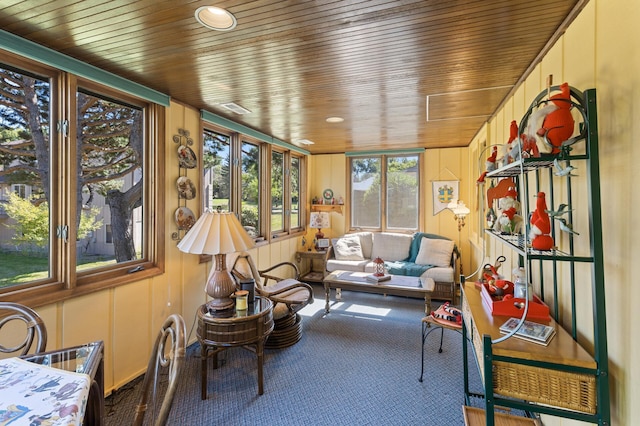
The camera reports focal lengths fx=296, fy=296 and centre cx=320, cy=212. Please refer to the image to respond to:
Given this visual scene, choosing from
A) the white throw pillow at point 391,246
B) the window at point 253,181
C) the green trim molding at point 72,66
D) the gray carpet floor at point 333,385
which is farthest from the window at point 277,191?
the green trim molding at point 72,66

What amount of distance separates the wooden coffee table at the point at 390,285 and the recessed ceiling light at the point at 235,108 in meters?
2.35

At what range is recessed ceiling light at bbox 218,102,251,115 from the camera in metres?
3.03

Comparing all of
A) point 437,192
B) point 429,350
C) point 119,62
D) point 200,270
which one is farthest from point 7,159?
point 437,192

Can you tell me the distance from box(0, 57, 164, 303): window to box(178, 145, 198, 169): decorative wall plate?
14.6 inches

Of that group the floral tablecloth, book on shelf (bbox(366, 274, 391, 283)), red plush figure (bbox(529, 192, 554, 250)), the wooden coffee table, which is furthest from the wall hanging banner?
the floral tablecloth

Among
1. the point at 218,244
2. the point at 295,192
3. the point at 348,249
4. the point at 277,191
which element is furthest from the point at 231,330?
the point at 295,192

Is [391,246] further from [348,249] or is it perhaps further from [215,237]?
[215,237]

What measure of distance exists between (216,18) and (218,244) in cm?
151

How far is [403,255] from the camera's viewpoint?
16.3ft

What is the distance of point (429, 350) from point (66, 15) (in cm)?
371

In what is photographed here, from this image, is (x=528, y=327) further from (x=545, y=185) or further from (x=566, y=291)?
(x=545, y=185)

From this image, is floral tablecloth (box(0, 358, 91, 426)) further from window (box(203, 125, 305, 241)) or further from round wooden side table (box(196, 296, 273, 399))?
window (box(203, 125, 305, 241))

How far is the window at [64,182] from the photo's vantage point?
1.84 metres

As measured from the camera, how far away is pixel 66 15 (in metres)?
1.56
